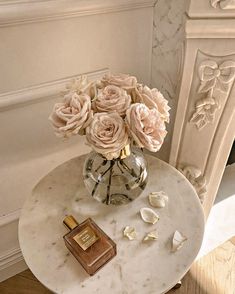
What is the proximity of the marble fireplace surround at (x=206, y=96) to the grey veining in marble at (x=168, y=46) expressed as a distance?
7cm

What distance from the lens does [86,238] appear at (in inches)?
28.0

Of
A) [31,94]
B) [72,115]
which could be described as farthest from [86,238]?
[31,94]

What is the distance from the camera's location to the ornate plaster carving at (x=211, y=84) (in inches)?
32.2

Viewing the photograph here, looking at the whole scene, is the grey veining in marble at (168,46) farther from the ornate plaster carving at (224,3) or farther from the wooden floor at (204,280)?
the wooden floor at (204,280)

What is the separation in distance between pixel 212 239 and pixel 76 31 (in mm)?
1131

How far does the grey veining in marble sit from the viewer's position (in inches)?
34.8

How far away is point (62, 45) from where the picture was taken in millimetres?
897

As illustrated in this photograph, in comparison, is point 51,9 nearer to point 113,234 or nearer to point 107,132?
point 107,132

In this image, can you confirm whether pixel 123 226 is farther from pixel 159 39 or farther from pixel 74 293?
pixel 159 39

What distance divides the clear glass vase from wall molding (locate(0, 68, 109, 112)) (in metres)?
0.27

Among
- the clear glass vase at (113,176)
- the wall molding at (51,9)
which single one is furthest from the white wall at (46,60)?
the clear glass vase at (113,176)

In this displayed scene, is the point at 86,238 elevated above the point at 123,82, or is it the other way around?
the point at 123,82

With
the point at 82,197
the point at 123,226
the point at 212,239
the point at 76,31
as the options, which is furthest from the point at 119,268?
the point at 212,239

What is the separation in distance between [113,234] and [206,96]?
0.48 meters
